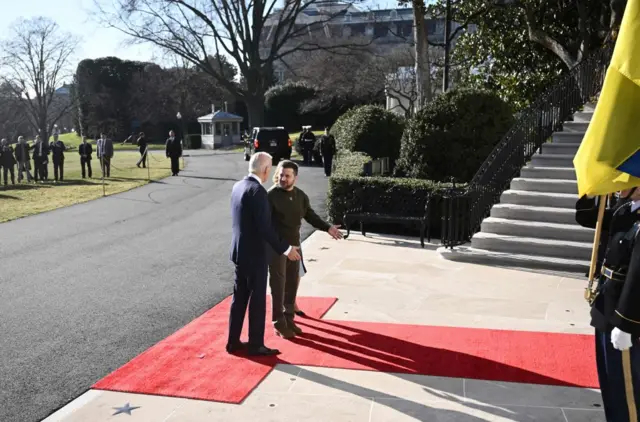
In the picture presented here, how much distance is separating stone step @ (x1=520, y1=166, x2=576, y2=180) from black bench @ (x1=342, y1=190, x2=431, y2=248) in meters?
1.97

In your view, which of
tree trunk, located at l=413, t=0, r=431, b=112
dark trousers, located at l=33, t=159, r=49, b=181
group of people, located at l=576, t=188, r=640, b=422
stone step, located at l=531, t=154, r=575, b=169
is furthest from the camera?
dark trousers, located at l=33, t=159, r=49, b=181

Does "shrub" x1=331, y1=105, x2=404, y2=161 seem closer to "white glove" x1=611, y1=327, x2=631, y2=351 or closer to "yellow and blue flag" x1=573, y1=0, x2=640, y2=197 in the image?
"yellow and blue flag" x1=573, y1=0, x2=640, y2=197

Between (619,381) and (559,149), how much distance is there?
938cm

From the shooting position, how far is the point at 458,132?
560 inches

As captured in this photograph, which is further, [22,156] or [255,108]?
[255,108]

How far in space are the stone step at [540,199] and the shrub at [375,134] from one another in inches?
423

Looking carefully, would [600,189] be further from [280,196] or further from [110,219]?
[110,219]

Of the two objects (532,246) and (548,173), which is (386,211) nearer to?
(548,173)

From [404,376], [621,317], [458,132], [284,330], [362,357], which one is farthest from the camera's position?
[458,132]

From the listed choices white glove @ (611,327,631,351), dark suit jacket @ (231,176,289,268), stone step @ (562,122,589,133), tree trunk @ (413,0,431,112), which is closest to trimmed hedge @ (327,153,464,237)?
stone step @ (562,122,589,133)

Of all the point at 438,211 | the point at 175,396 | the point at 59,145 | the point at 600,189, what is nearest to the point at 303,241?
the point at 438,211

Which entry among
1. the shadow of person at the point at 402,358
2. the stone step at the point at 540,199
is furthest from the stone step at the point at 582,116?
the shadow of person at the point at 402,358

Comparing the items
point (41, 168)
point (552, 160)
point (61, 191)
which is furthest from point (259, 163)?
point (41, 168)

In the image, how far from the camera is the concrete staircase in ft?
34.0
